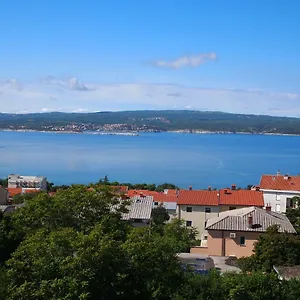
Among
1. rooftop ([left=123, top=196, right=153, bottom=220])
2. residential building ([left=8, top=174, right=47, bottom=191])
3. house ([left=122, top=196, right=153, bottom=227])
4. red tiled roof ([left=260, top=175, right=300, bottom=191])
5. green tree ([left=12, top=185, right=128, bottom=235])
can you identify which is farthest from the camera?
residential building ([left=8, top=174, right=47, bottom=191])

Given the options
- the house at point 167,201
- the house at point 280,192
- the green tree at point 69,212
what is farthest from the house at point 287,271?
the house at point 167,201

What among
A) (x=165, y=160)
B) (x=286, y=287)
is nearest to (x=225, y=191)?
(x=286, y=287)

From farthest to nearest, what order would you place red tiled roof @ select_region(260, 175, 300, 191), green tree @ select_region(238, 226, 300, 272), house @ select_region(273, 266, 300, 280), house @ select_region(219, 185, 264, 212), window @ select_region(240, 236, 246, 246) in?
red tiled roof @ select_region(260, 175, 300, 191)
house @ select_region(219, 185, 264, 212)
window @ select_region(240, 236, 246, 246)
green tree @ select_region(238, 226, 300, 272)
house @ select_region(273, 266, 300, 280)

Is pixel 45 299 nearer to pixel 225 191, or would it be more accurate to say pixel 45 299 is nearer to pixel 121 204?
pixel 121 204

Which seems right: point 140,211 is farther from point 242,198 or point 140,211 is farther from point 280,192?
point 280,192

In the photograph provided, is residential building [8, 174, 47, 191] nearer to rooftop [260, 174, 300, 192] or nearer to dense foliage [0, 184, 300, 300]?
rooftop [260, 174, 300, 192]

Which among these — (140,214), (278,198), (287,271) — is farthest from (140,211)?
(278,198)

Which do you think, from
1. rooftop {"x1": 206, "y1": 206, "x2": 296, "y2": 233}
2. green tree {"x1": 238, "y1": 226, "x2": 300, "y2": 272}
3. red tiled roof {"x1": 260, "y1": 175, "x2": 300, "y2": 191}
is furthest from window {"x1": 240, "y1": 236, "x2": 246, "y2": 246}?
red tiled roof {"x1": 260, "y1": 175, "x2": 300, "y2": 191}
